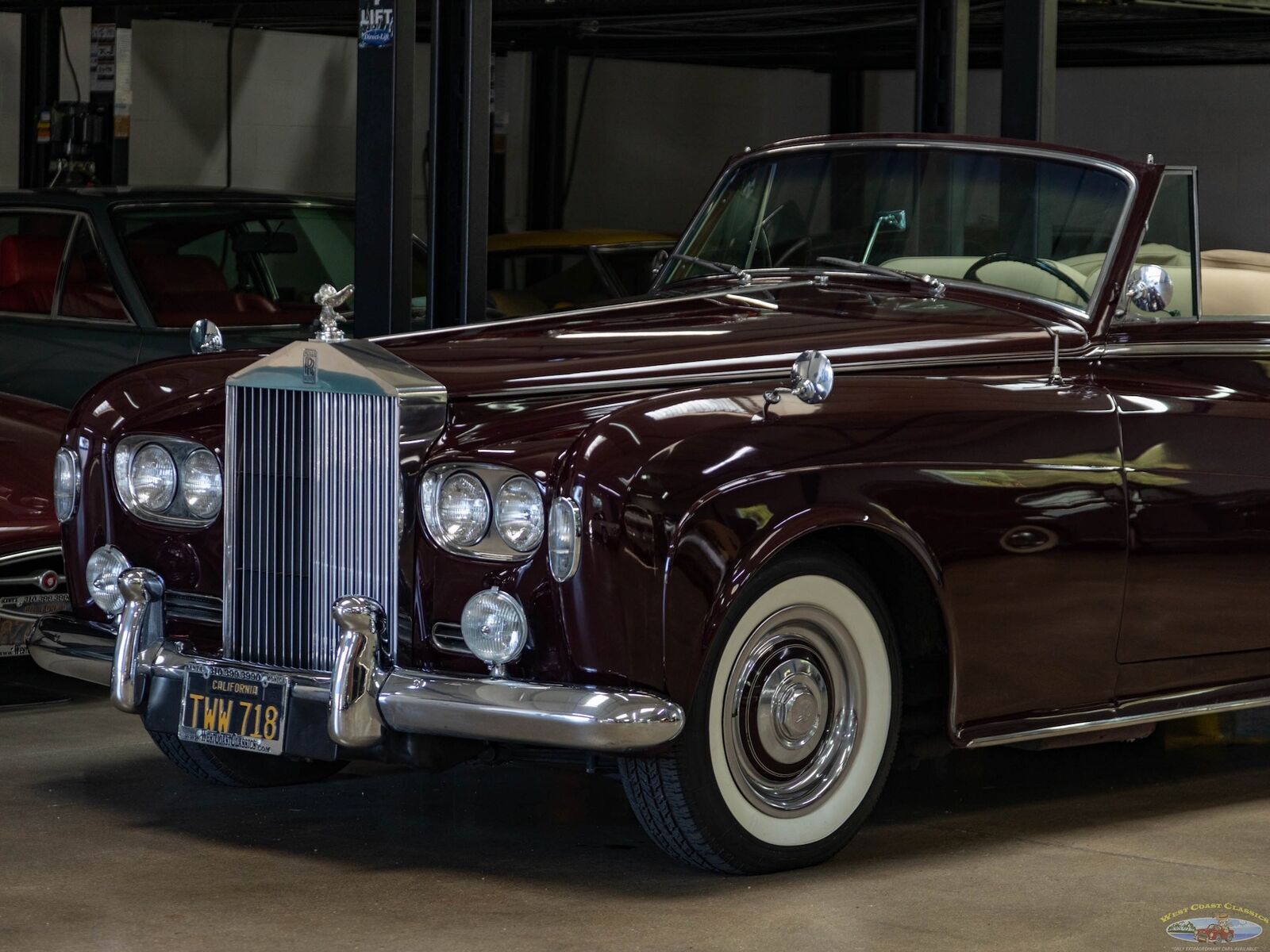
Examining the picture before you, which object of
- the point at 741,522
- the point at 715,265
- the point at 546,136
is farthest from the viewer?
the point at 546,136

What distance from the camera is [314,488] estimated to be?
4406mm

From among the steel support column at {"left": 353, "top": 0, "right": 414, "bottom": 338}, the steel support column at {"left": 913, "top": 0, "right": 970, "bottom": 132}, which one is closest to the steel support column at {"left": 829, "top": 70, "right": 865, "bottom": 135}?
the steel support column at {"left": 913, "top": 0, "right": 970, "bottom": 132}

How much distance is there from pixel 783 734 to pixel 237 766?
149 centimetres

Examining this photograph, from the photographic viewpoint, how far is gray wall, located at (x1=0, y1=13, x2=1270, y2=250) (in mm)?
15273

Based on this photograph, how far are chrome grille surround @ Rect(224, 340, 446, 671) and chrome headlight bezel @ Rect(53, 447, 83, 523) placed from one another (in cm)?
52

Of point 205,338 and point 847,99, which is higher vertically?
point 847,99

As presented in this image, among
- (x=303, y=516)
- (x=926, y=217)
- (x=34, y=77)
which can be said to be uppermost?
(x=34, y=77)

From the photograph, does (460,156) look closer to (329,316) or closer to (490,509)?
(329,316)

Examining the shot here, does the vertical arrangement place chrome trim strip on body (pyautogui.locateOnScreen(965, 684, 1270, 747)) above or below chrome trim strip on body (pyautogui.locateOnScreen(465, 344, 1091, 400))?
below

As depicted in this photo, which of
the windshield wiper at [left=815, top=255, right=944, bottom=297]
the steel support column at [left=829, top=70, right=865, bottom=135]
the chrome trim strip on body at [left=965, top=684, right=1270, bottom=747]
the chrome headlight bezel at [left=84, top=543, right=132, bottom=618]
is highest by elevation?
the steel support column at [left=829, top=70, right=865, bottom=135]

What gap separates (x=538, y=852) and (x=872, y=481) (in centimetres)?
109

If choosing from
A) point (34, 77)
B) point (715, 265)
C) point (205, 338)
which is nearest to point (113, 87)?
point (34, 77)

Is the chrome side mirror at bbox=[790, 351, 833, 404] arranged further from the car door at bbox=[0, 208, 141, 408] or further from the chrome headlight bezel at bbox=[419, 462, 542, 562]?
the car door at bbox=[0, 208, 141, 408]

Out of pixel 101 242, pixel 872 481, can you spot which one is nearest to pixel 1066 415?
pixel 872 481
